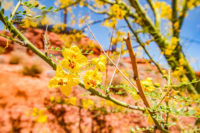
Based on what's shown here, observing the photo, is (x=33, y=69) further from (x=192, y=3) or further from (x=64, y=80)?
(x=192, y=3)

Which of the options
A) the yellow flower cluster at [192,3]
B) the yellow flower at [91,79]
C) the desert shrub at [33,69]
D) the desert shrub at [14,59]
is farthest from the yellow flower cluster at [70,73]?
the desert shrub at [14,59]

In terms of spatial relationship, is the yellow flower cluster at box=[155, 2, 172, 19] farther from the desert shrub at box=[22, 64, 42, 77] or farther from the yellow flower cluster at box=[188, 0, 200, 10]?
the desert shrub at box=[22, 64, 42, 77]

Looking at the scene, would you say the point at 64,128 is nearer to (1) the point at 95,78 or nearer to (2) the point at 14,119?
(2) the point at 14,119

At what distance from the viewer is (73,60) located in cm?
62

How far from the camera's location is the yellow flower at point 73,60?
602mm

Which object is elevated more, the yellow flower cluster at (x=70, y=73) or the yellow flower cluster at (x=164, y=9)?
the yellow flower cluster at (x=164, y=9)

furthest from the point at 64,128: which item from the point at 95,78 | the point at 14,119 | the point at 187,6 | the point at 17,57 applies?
the point at 187,6

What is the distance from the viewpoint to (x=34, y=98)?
360cm

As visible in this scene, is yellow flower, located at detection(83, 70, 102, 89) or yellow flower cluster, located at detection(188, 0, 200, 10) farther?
yellow flower cluster, located at detection(188, 0, 200, 10)

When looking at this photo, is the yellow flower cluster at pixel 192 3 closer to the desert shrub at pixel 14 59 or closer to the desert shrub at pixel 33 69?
the desert shrub at pixel 33 69

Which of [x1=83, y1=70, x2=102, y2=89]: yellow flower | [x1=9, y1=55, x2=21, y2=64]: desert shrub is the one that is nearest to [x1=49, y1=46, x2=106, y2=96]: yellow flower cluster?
[x1=83, y1=70, x2=102, y2=89]: yellow flower

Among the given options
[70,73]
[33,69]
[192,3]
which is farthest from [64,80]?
[33,69]

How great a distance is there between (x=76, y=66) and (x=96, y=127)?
2.95 meters

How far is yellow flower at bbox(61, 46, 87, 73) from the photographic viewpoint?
0.60 m
